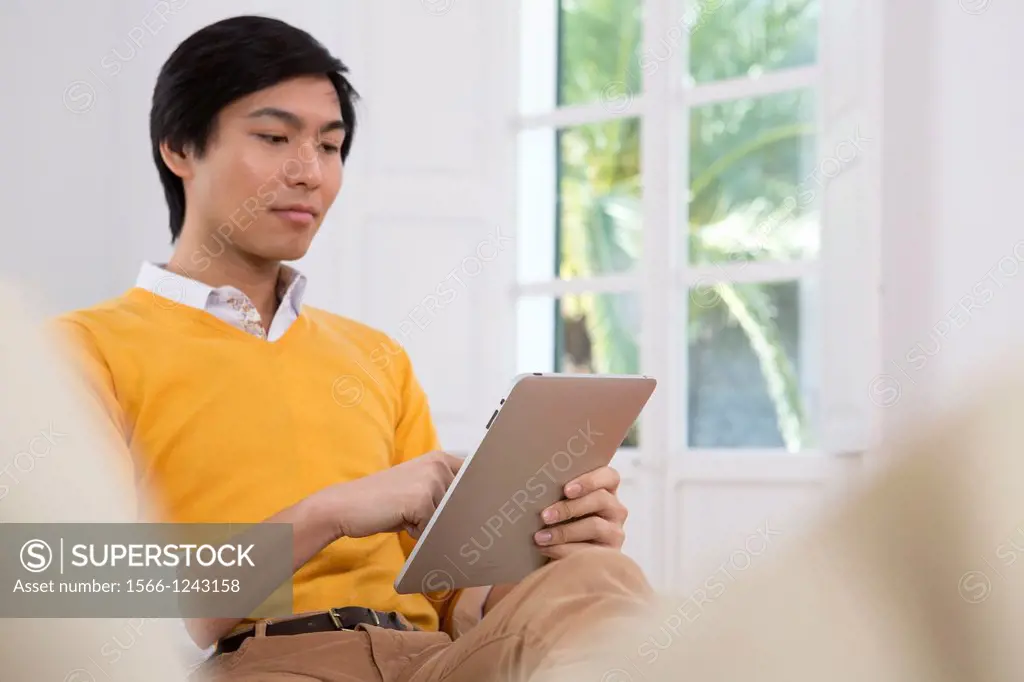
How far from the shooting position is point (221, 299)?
1.56m

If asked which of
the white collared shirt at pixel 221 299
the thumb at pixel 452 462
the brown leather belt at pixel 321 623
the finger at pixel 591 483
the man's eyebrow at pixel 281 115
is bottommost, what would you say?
the brown leather belt at pixel 321 623

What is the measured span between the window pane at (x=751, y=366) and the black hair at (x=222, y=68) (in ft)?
6.49

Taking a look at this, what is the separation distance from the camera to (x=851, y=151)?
2.78 meters

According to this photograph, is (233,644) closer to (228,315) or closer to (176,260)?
(228,315)

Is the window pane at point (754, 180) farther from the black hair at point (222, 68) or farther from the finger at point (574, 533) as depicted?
the finger at point (574, 533)

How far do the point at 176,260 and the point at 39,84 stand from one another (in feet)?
6.78

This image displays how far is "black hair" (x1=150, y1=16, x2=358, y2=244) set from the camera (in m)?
1.59

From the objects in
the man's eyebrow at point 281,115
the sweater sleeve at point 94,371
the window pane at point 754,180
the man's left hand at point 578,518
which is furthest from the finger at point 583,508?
the window pane at point 754,180

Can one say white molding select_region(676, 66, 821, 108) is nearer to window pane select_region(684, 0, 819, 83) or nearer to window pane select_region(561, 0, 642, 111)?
window pane select_region(684, 0, 819, 83)

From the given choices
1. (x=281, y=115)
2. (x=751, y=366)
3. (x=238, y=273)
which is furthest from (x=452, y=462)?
(x=751, y=366)

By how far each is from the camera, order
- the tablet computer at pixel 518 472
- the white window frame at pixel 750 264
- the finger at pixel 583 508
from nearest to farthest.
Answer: the tablet computer at pixel 518 472 → the finger at pixel 583 508 → the white window frame at pixel 750 264

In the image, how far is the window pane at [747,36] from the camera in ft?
11.0

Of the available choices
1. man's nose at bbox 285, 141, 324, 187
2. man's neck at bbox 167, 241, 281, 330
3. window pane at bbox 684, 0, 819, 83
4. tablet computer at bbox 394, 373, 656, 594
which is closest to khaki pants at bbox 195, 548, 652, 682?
tablet computer at bbox 394, 373, 656, 594

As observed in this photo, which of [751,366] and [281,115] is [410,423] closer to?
[281,115]
